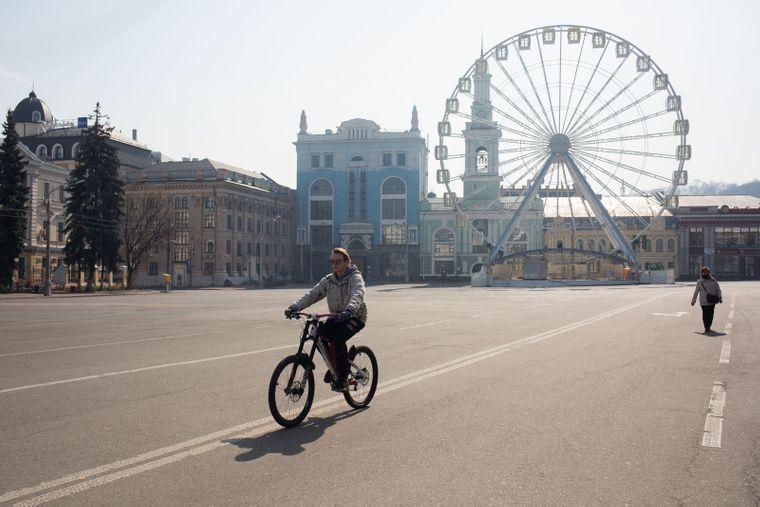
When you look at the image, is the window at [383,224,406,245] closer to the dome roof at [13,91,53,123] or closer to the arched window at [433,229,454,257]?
the arched window at [433,229,454,257]

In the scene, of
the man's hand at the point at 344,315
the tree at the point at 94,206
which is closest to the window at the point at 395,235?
the tree at the point at 94,206

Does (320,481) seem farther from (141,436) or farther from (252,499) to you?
(141,436)

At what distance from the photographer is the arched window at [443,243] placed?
327ft

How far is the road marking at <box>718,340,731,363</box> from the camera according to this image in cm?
1297

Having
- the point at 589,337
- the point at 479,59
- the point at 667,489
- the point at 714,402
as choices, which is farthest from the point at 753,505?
the point at 479,59

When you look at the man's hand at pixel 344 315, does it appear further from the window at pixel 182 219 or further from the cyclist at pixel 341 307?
the window at pixel 182 219

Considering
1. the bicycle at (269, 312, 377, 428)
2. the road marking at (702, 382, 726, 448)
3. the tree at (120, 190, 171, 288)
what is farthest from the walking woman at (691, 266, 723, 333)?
the tree at (120, 190, 171, 288)

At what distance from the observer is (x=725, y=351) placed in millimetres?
14227

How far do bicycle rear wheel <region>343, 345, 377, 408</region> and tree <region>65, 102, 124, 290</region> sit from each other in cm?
5670

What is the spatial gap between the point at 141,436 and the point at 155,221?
7044 centimetres

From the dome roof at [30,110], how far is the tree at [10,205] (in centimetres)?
3615

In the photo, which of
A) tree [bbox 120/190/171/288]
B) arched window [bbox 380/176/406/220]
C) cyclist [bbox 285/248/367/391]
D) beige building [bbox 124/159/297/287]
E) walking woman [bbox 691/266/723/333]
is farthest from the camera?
arched window [bbox 380/176/406/220]

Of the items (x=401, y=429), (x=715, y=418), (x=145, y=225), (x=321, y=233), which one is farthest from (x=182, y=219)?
(x=715, y=418)

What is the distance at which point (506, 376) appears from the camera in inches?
423
